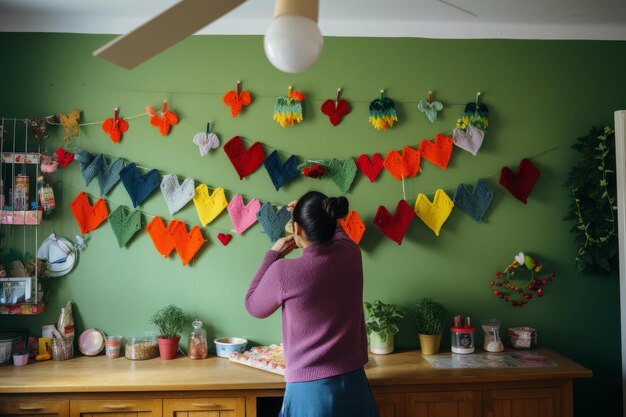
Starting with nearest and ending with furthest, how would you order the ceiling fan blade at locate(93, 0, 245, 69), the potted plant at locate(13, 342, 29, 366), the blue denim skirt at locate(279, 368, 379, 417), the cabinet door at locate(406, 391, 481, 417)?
1. the ceiling fan blade at locate(93, 0, 245, 69)
2. the blue denim skirt at locate(279, 368, 379, 417)
3. the cabinet door at locate(406, 391, 481, 417)
4. the potted plant at locate(13, 342, 29, 366)

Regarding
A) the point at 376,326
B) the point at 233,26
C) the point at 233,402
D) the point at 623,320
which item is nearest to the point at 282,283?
the point at 233,402

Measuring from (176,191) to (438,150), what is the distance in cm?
137

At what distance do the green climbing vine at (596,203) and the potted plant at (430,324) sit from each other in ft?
2.58

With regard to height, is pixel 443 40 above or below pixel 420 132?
above

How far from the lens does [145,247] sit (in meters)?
2.86

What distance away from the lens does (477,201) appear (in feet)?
9.50

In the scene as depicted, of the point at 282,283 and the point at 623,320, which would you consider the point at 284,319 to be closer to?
the point at 282,283

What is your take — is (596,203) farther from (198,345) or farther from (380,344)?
(198,345)

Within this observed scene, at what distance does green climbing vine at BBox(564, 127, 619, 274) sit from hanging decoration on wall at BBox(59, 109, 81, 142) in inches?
101

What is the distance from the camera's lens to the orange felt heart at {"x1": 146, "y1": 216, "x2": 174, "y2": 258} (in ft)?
9.30

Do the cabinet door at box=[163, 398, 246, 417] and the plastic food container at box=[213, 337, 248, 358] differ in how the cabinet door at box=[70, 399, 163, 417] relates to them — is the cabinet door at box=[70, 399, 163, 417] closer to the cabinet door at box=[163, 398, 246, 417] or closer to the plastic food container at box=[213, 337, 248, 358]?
the cabinet door at box=[163, 398, 246, 417]

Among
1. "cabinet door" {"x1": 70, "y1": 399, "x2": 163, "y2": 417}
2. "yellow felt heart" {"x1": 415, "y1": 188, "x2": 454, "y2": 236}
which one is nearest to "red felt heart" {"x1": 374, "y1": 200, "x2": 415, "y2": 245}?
"yellow felt heart" {"x1": 415, "y1": 188, "x2": 454, "y2": 236}

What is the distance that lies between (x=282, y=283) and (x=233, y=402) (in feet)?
2.37

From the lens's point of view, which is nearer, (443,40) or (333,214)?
(333,214)
